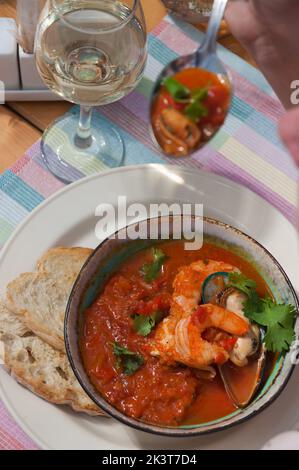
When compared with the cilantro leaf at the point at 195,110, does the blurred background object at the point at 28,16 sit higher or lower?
lower

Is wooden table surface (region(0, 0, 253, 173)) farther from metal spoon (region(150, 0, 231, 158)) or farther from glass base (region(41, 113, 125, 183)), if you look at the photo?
metal spoon (region(150, 0, 231, 158))

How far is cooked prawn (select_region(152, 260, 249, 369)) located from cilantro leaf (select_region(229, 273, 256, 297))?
7cm

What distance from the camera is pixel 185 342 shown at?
1.87 metres

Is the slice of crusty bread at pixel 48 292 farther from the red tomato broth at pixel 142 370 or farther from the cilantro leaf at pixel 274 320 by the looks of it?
the cilantro leaf at pixel 274 320

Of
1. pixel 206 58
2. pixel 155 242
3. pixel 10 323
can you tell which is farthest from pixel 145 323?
pixel 206 58

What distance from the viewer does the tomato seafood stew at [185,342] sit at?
6.29 feet

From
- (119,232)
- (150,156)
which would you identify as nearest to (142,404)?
(119,232)

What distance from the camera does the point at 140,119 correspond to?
94.8 inches

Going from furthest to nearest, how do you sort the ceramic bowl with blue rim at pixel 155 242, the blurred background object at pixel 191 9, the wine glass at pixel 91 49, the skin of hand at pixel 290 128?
the blurred background object at pixel 191 9, the wine glass at pixel 91 49, the ceramic bowl with blue rim at pixel 155 242, the skin of hand at pixel 290 128

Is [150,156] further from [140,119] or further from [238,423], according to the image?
[238,423]

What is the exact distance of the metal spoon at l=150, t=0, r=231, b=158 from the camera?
1.71 m

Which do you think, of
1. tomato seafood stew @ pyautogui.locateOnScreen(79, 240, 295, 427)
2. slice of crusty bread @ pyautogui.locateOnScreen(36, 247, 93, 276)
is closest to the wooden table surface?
slice of crusty bread @ pyautogui.locateOnScreen(36, 247, 93, 276)

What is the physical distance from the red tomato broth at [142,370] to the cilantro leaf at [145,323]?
0.04 feet

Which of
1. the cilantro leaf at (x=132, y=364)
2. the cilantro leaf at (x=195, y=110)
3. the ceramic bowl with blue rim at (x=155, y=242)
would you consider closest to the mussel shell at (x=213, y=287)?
the ceramic bowl with blue rim at (x=155, y=242)
